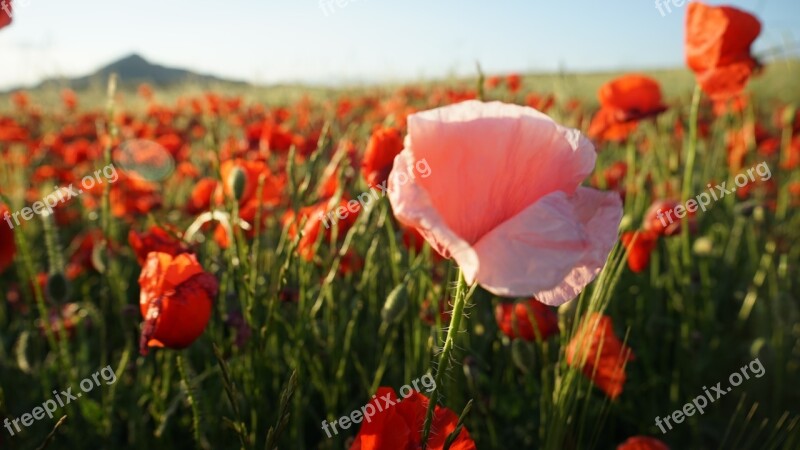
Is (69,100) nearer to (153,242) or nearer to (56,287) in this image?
(56,287)

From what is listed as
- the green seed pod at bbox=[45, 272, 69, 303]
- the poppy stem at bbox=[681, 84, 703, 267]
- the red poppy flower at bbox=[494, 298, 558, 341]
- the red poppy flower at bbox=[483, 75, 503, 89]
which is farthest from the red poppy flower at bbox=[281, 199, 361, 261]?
the red poppy flower at bbox=[483, 75, 503, 89]

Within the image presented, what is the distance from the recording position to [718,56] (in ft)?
4.27

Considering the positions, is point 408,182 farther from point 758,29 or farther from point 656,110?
point 656,110

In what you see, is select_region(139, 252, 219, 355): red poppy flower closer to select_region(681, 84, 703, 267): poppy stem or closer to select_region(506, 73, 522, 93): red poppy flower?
select_region(681, 84, 703, 267): poppy stem

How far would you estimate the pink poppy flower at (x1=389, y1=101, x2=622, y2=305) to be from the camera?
43cm

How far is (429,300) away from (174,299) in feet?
1.69

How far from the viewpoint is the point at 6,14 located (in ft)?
2.49

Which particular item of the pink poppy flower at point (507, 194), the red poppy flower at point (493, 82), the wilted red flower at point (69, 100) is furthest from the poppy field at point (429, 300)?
the wilted red flower at point (69, 100)

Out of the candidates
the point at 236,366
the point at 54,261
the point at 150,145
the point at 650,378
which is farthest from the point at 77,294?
the point at 650,378

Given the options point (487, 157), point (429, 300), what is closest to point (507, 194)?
point (487, 157)

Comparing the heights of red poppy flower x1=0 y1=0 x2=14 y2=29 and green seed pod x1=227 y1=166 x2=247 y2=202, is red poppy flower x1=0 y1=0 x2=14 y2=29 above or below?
above

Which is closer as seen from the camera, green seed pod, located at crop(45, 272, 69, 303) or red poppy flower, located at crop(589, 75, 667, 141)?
green seed pod, located at crop(45, 272, 69, 303)

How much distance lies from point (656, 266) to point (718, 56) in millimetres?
641

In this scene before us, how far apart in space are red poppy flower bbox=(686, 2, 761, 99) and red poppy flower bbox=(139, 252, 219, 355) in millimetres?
1091
